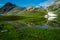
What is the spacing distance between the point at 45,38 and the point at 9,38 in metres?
7.68

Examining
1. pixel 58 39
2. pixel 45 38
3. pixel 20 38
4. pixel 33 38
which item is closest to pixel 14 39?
pixel 20 38

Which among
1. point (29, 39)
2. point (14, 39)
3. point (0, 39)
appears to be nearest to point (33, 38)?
point (29, 39)

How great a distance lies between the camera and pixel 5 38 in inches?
1516

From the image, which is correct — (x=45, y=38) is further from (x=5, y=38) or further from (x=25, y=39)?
(x=5, y=38)

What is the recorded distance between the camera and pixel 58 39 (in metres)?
36.4

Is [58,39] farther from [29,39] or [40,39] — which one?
[29,39]

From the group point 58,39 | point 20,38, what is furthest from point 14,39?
point 58,39

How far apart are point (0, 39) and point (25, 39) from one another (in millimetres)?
5245

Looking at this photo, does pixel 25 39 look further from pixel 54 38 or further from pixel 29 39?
pixel 54 38

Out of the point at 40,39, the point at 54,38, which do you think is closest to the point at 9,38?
the point at 40,39

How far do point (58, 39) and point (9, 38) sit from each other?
10368 millimetres

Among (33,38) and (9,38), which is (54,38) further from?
(9,38)

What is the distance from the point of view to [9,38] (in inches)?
1512

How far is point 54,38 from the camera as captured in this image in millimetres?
37531
